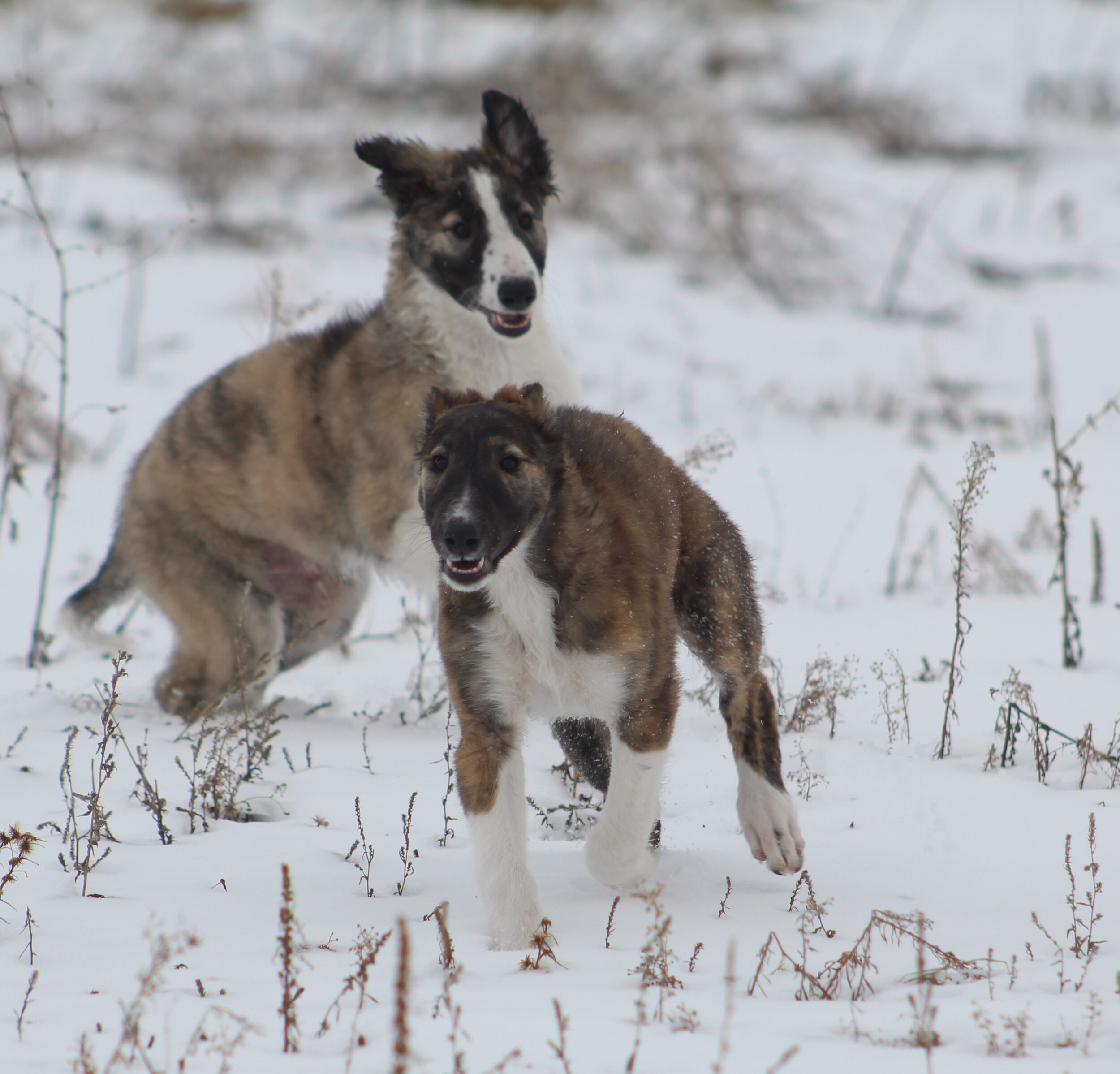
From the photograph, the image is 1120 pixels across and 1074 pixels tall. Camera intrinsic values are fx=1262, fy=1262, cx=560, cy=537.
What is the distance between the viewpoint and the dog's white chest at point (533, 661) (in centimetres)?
331

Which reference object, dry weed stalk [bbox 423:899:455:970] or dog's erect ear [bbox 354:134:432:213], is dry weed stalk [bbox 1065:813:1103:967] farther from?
dog's erect ear [bbox 354:134:432:213]

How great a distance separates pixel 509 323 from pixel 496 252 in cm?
30

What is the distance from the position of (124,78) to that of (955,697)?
18101mm

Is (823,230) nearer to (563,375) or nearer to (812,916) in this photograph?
(563,375)

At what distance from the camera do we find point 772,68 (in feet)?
66.1

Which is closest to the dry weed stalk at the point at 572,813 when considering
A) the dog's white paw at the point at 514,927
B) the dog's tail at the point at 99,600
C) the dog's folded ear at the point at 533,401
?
the dog's white paw at the point at 514,927

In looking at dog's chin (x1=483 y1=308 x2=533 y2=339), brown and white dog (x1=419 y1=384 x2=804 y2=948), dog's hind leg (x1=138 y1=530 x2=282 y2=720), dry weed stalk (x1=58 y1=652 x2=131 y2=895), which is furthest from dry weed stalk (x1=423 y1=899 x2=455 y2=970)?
dog's chin (x1=483 y1=308 x2=533 y2=339)

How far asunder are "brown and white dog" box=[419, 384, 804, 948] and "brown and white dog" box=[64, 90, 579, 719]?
5.06ft

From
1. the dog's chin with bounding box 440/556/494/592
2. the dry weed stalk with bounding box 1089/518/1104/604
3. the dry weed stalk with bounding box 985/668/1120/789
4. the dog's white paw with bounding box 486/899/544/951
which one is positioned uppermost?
the dry weed stalk with bounding box 1089/518/1104/604

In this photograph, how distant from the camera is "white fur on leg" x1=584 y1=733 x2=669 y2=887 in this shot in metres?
3.29

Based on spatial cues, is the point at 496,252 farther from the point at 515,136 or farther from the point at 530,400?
the point at 530,400

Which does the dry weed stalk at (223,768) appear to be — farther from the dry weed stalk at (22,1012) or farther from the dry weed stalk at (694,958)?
the dry weed stalk at (694,958)

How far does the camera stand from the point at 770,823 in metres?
3.63

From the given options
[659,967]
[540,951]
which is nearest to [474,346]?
[540,951]
